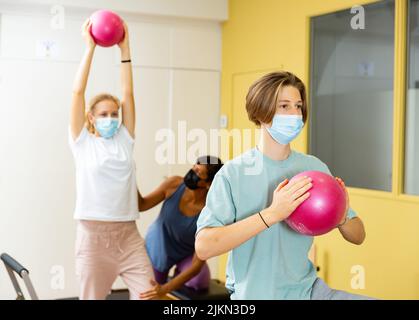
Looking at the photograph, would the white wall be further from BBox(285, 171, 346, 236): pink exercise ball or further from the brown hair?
BBox(285, 171, 346, 236): pink exercise ball

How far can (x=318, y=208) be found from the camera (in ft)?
6.25

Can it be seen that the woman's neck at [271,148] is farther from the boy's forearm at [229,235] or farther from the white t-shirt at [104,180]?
the white t-shirt at [104,180]

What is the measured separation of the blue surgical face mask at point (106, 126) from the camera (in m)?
3.17

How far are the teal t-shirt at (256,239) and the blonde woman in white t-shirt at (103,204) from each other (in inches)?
47.1

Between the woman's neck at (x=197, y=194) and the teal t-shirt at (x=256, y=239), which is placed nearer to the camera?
the teal t-shirt at (x=256, y=239)

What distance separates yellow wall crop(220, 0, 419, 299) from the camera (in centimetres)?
348

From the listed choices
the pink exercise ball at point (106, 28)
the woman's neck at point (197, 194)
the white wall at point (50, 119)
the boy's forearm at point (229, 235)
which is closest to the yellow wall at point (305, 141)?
the white wall at point (50, 119)

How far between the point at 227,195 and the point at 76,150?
1456mm

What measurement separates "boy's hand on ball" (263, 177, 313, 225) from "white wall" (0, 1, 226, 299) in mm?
3163

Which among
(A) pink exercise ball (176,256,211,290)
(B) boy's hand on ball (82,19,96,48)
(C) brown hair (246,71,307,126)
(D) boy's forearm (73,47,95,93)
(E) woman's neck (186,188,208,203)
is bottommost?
(A) pink exercise ball (176,256,211,290)

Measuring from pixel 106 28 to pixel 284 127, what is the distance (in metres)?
1.56

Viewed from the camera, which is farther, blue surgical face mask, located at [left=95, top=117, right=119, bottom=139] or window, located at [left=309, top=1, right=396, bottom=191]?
window, located at [left=309, top=1, right=396, bottom=191]

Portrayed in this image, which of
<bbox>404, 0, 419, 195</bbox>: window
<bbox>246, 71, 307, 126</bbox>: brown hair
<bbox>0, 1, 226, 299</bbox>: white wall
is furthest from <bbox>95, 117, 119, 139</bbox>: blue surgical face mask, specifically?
<bbox>404, 0, 419, 195</bbox>: window

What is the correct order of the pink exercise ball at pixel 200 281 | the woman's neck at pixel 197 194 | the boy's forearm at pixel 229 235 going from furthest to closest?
the pink exercise ball at pixel 200 281, the woman's neck at pixel 197 194, the boy's forearm at pixel 229 235
